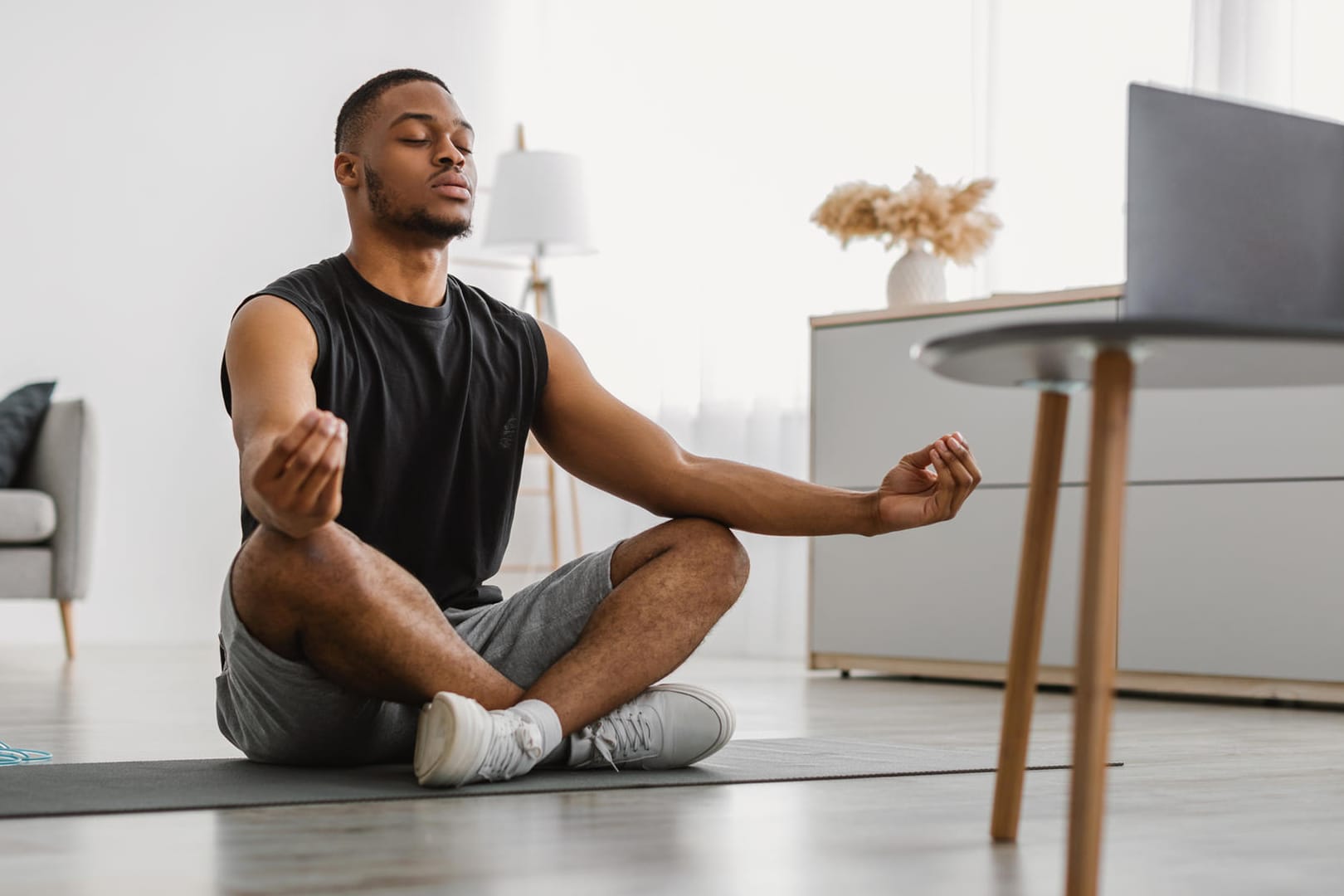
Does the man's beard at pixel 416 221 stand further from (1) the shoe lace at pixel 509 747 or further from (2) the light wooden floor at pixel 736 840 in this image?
(2) the light wooden floor at pixel 736 840

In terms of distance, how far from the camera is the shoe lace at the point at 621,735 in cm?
196

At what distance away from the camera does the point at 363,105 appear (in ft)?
6.97

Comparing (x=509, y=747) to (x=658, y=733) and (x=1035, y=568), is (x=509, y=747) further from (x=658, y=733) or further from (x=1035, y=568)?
(x=1035, y=568)

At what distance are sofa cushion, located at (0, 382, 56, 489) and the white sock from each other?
10.8ft

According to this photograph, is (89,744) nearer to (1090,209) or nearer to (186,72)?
(1090,209)

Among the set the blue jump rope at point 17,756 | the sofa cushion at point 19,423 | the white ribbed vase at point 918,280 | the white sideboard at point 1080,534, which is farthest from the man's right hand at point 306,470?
the sofa cushion at point 19,423

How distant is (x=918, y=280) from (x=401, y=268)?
232cm

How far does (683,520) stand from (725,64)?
3791 millimetres

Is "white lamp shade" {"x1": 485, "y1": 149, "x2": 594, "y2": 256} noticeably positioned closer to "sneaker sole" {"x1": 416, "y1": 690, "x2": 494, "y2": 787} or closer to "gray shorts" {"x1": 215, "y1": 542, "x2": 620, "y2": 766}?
"gray shorts" {"x1": 215, "y1": 542, "x2": 620, "y2": 766}

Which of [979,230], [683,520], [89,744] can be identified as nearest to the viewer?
[683,520]

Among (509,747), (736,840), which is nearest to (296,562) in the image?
(509,747)

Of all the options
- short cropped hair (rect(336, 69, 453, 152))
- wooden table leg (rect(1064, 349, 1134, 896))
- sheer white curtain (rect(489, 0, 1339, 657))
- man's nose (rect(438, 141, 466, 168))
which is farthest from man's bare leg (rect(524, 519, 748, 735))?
sheer white curtain (rect(489, 0, 1339, 657))

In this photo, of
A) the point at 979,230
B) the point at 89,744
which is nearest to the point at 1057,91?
the point at 979,230

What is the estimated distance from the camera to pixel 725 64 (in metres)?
5.57
